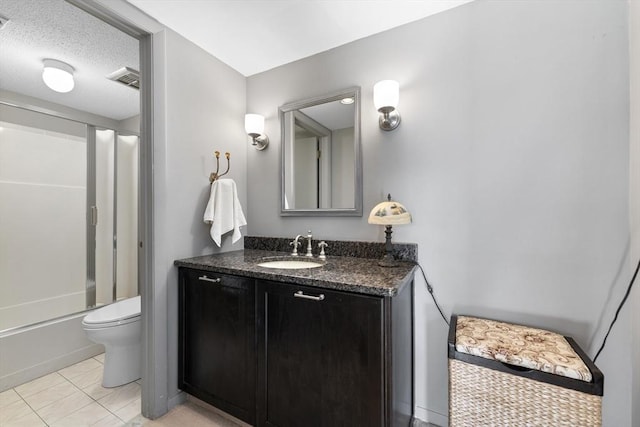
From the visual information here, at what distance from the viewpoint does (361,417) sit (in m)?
1.04

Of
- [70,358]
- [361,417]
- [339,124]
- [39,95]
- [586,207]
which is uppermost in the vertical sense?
[39,95]

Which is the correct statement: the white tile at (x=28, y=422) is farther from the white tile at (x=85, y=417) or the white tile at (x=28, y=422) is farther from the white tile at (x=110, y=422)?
the white tile at (x=110, y=422)

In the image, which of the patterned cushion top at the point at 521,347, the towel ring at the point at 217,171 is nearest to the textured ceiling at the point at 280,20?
the towel ring at the point at 217,171

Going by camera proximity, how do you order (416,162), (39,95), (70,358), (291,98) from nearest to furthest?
(416,162), (291,98), (70,358), (39,95)

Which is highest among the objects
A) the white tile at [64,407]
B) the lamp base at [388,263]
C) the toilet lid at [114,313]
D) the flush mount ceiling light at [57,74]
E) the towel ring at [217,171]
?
the flush mount ceiling light at [57,74]

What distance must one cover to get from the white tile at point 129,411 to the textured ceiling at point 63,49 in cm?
227

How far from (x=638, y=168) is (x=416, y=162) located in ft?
2.84

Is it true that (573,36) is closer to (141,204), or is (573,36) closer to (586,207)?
(586,207)

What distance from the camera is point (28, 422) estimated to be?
147 cm

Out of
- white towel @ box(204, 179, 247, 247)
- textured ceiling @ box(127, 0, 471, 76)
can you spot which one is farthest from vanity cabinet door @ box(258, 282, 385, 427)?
textured ceiling @ box(127, 0, 471, 76)

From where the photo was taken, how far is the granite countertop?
104 cm

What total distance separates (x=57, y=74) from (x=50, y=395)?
2.20 m

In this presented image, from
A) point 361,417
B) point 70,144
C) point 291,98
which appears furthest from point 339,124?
point 70,144

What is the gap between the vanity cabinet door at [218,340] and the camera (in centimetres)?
132
